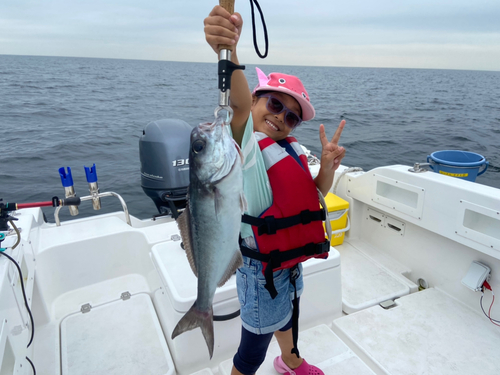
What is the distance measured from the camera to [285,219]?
1821 millimetres

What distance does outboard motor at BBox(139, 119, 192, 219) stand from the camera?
422 centimetres

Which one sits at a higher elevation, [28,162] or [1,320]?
[1,320]

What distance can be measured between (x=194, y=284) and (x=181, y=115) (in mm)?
17048

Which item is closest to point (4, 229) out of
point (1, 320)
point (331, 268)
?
point (1, 320)

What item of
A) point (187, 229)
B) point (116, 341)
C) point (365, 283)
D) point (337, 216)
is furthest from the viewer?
point (337, 216)

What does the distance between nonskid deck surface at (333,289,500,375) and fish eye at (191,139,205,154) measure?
2.30m

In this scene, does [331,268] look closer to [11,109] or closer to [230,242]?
[230,242]

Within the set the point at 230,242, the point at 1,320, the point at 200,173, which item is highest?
the point at 200,173

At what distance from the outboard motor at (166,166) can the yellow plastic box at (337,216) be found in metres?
1.84

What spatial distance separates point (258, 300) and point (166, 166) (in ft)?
9.08

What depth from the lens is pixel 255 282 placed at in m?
1.87

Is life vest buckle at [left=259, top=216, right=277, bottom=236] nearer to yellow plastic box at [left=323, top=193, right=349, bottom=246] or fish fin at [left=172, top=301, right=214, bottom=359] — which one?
fish fin at [left=172, top=301, right=214, bottom=359]

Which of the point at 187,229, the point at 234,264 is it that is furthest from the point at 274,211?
the point at 187,229

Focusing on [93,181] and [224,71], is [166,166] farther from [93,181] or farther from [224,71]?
[224,71]
